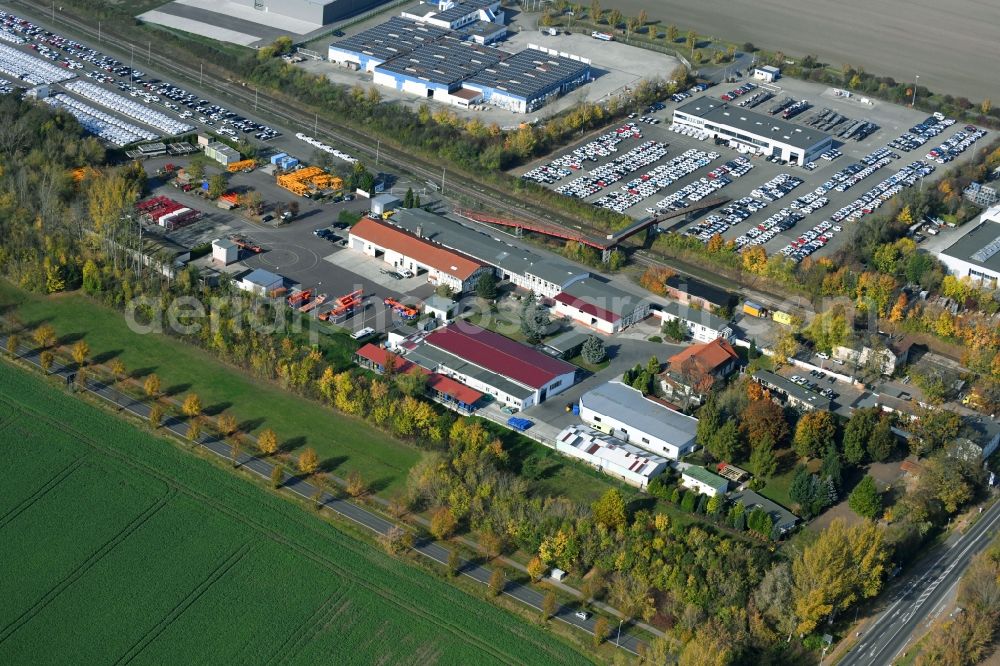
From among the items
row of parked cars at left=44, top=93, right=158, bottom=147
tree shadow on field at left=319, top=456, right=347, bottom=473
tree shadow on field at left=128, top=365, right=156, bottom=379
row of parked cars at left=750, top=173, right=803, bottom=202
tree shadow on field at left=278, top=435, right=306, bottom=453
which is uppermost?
row of parked cars at left=750, top=173, right=803, bottom=202

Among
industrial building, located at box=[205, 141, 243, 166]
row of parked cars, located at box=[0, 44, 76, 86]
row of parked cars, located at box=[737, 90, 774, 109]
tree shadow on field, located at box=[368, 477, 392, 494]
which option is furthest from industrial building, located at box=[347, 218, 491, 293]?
row of parked cars, located at box=[737, 90, 774, 109]

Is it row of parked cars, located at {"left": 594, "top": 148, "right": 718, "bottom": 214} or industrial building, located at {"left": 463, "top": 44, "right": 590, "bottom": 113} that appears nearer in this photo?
row of parked cars, located at {"left": 594, "top": 148, "right": 718, "bottom": 214}

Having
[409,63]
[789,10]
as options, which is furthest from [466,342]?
[789,10]

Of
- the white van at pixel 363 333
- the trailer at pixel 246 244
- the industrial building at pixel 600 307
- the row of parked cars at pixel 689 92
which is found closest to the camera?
the white van at pixel 363 333

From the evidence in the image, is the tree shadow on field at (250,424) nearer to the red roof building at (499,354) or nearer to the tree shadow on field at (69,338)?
the red roof building at (499,354)

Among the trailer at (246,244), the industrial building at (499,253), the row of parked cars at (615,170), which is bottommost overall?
the trailer at (246,244)

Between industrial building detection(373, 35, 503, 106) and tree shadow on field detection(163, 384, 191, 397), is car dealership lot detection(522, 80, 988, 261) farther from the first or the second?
tree shadow on field detection(163, 384, 191, 397)

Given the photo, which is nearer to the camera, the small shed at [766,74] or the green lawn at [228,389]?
the green lawn at [228,389]

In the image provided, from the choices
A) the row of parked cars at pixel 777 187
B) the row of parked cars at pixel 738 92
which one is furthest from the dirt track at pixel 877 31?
the row of parked cars at pixel 777 187
